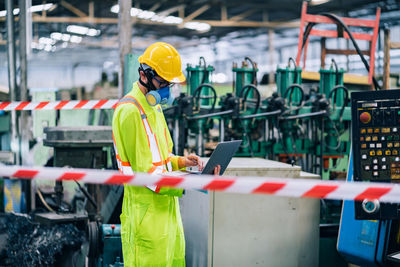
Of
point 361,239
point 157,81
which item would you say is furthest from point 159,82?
point 361,239

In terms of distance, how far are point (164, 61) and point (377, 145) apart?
1.05m

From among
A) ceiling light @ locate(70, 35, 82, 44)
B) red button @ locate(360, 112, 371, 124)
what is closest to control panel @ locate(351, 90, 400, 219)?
red button @ locate(360, 112, 371, 124)

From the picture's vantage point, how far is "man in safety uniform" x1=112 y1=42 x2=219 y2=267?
2104 millimetres

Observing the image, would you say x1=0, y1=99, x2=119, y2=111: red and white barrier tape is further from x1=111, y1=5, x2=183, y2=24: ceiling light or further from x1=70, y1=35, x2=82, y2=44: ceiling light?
x1=70, y1=35, x2=82, y2=44: ceiling light

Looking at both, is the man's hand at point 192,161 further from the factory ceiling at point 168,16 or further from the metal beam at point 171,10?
the metal beam at point 171,10

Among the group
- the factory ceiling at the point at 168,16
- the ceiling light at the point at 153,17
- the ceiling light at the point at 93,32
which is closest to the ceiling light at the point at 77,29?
the factory ceiling at the point at 168,16

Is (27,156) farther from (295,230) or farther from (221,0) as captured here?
(221,0)

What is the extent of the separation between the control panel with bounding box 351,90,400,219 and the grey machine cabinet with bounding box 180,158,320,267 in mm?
431

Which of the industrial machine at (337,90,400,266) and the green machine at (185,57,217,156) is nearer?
the industrial machine at (337,90,400,266)

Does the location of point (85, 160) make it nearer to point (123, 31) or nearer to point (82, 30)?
point (123, 31)

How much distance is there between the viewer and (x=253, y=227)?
2541 millimetres

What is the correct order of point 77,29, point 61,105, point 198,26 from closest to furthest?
point 61,105, point 77,29, point 198,26

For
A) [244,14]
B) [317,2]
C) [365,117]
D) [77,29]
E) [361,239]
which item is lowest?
[361,239]

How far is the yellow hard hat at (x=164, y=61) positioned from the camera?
2184 millimetres
